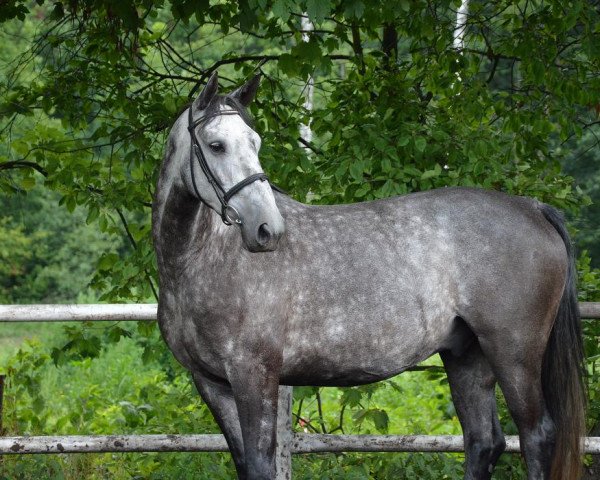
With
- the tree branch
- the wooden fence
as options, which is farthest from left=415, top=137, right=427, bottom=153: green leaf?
the tree branch

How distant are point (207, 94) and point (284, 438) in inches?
79.8

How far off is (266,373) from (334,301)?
1.40 ft

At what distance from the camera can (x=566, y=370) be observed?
163 inches

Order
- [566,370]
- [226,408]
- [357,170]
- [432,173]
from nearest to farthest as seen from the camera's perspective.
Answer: [226,408]
[566,370]
[357,170]
[432,173]

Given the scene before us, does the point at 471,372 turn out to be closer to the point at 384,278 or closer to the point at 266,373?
the point at 384,278

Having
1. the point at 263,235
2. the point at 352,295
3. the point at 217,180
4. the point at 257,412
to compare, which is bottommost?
the point at 257,412

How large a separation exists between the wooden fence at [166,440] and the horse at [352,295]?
0.50 meters

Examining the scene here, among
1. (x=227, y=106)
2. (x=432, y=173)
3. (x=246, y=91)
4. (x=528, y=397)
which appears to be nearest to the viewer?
(x=227, y=106)

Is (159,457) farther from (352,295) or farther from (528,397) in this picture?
(528,397)

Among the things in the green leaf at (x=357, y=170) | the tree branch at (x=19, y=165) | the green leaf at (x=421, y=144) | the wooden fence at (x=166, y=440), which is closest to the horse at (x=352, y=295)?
the wooden fence at (x=166, y=440)

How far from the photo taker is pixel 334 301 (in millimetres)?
3736

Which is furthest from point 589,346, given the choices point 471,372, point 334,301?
point 334,301

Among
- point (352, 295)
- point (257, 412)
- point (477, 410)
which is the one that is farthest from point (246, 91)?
point (477, 410)

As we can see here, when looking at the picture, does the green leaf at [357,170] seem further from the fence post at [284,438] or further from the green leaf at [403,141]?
the fence post at [284,438]
